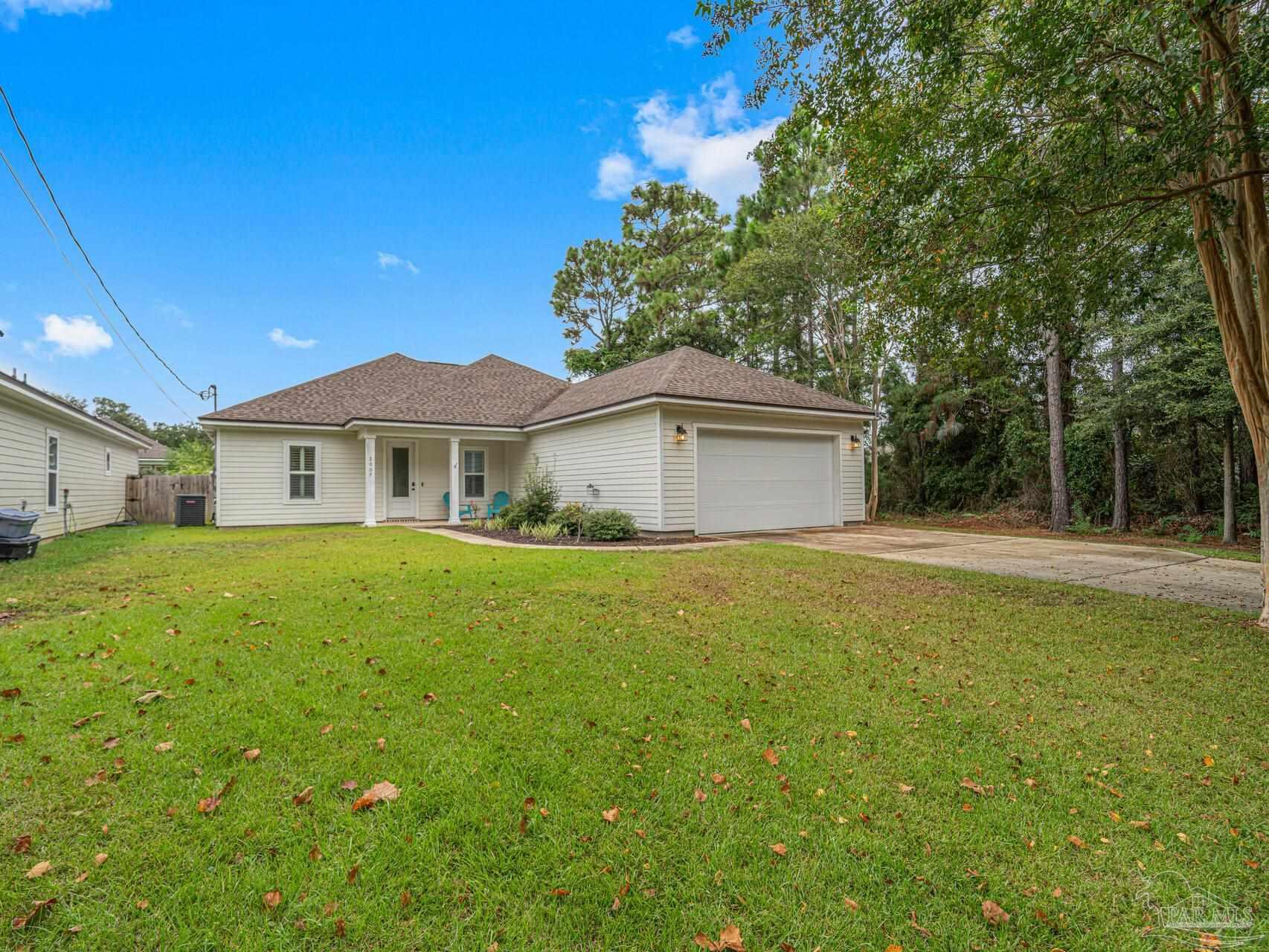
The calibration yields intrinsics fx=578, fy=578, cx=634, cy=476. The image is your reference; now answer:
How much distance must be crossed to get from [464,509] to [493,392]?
13.4 feet

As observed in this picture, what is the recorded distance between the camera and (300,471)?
48.2ft

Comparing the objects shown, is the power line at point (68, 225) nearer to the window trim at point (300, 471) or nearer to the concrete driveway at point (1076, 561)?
the window trim at point (300, 471)

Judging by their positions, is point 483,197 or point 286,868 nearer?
point 286,868

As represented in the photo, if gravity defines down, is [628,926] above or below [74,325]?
below

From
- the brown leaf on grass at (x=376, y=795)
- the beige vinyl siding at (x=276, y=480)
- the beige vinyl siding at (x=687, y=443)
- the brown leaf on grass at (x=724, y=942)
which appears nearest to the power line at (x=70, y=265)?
the beige vinyl siding at (x=276, y=480)

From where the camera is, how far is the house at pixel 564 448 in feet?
37.8

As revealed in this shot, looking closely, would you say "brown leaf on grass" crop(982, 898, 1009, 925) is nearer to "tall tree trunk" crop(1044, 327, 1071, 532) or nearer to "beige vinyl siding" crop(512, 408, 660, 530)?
"beige vinyl siding" crop(512, 408, 660, 530)

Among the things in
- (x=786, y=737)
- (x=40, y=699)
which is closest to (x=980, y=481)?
(x=786, y=737)

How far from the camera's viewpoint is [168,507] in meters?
17.5

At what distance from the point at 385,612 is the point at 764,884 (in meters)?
3.88

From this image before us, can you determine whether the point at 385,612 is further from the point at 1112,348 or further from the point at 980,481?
the point at 980,481

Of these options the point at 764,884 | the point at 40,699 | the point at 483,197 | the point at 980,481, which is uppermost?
the point at 483,197

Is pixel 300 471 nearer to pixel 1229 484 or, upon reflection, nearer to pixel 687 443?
pixel 687 443

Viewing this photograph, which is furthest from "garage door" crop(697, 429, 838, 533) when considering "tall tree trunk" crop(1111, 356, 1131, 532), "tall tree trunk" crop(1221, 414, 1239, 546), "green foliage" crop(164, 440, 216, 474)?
"green foliage" crop(164, 440, 216, 474)
